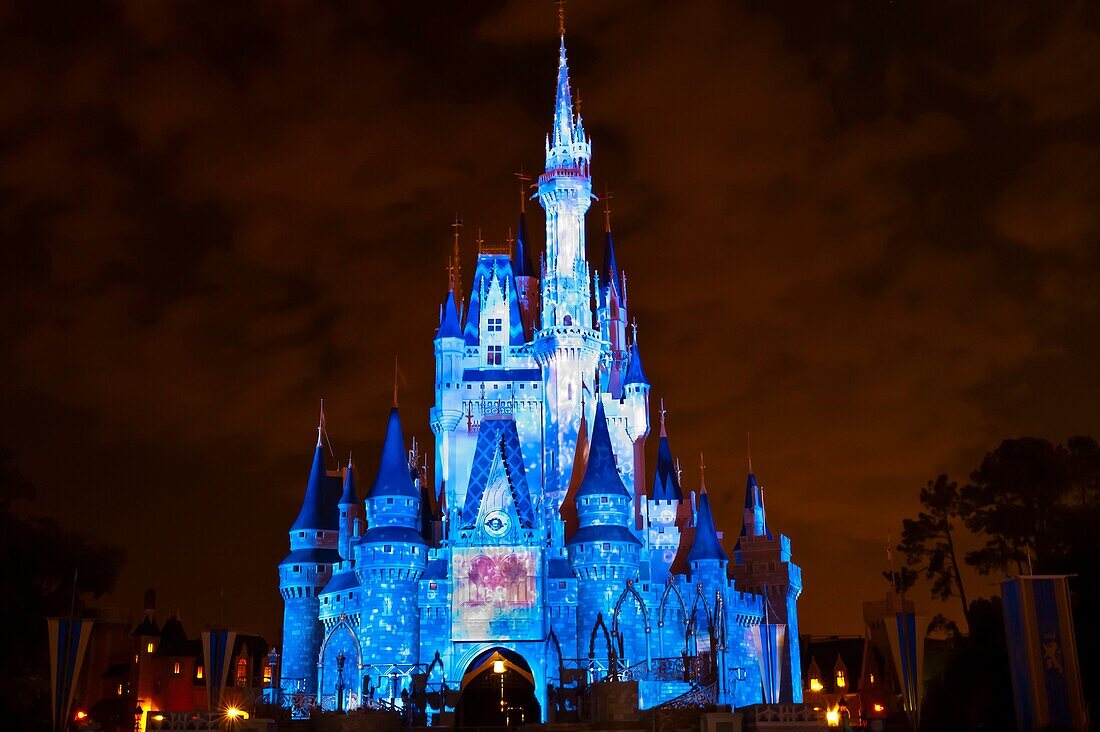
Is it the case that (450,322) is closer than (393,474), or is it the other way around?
(393,474)

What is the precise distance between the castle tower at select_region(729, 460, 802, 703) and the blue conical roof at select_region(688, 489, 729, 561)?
24.2ft

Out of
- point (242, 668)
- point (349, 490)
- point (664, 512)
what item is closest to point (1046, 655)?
point (664, 512)

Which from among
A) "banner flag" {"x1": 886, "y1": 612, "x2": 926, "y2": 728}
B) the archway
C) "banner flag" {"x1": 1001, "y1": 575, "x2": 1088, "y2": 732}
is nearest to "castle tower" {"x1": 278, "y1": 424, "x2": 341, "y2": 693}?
the archway

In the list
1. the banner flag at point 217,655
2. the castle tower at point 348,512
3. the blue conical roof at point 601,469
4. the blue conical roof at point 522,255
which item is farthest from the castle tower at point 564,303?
the banner flag at point 217,655

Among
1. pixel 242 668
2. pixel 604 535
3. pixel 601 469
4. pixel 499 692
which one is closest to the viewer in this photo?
pixel 604 535

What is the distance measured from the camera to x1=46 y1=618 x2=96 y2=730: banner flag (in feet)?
133

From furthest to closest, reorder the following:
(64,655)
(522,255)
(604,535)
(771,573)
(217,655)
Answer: (522,255), (771,573), (604,535), (217,655), (64,655)

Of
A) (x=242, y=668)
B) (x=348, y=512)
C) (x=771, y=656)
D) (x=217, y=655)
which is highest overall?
(x=348, y=512)

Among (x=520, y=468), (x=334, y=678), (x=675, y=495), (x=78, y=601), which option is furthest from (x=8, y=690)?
(x=675, y=495)

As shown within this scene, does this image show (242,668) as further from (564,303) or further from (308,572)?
(564,303)

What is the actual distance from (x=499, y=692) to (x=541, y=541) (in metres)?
7.72

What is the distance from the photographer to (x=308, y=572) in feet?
227

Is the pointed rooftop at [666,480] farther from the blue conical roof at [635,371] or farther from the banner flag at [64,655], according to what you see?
the banner flag at [64,655]

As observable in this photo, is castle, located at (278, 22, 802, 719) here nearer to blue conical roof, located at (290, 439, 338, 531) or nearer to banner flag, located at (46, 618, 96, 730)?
blue conical roof, located at (290, 439, 338, 531)
